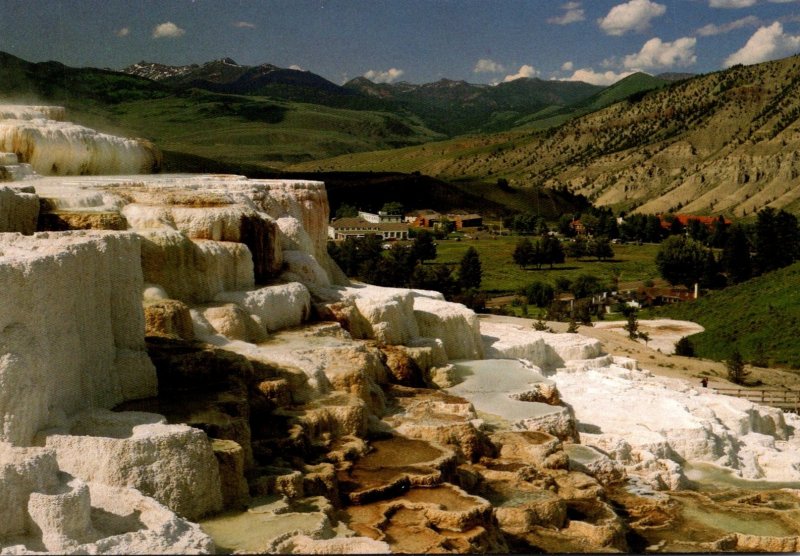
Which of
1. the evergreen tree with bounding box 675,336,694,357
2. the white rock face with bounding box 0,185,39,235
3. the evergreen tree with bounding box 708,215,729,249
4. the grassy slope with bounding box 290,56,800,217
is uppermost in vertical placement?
the grassy slope with bounding box 290,56,800,217

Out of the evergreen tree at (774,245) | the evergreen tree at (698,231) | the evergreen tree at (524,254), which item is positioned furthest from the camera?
the evergreen tree at (698,231)

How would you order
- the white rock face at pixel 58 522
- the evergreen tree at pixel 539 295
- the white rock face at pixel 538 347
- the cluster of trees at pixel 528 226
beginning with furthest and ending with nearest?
the cluster of trees at pixel 528 226 < the evergreen tree at pixel 539 295 < the white rock face at pixel 538 347 < the white rock face at pixel 58 522

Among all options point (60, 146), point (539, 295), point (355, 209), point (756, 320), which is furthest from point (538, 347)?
point (355, 209)

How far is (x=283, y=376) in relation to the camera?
1592 cm

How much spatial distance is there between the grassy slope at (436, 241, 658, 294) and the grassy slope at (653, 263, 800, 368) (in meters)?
19.6

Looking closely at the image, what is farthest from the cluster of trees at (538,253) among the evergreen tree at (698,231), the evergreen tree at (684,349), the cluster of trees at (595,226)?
the evergreen tree at (684,349)

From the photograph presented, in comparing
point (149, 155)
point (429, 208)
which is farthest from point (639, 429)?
point (429, 208)

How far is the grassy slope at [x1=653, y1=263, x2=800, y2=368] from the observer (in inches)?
1457

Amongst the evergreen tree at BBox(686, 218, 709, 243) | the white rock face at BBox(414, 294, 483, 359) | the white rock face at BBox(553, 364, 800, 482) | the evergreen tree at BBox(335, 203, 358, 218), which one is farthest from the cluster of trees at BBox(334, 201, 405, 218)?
the white rock face at BBox(553, 364, 800, 482)

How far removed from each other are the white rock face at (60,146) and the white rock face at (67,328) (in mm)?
11558

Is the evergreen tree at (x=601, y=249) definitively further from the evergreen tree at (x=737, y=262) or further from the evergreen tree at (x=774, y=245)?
the evergreen tree at (x=737, y=262)

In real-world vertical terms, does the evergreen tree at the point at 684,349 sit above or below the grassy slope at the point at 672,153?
below

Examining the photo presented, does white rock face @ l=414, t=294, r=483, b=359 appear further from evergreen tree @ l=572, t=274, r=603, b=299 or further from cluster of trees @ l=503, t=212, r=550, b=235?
cluster of trees @ l=503, t=212, r=550, b=235

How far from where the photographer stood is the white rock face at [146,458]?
1077 cm
